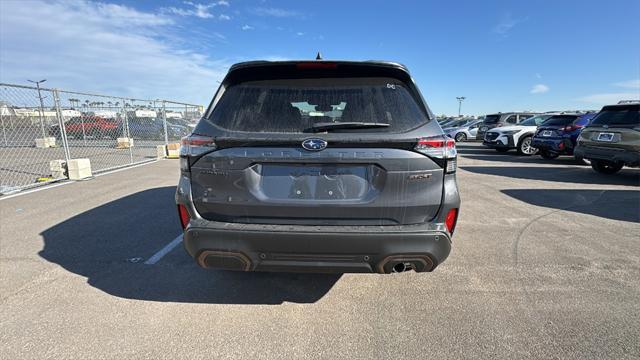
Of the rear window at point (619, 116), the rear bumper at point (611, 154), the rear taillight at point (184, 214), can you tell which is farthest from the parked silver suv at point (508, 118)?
the rear taillight at point (184, 214)

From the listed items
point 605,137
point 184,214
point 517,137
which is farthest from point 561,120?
point 184,214

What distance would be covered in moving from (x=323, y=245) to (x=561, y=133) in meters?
12.3

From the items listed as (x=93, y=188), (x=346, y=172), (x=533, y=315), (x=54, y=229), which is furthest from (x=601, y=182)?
(x=93, y=188)

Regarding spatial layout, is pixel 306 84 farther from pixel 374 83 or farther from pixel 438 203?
pixel 438 203

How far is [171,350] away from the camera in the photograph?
7.25 feet

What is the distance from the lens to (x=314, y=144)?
2117 mm

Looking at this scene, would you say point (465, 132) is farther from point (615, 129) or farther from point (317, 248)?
point (317, 248)

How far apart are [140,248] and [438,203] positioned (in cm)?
339

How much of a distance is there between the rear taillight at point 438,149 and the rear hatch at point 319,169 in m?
0.03

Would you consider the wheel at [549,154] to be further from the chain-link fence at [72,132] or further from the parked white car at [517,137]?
the chain-link fence at [72,132]

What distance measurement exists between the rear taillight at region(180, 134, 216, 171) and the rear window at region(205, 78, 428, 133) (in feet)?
0.47

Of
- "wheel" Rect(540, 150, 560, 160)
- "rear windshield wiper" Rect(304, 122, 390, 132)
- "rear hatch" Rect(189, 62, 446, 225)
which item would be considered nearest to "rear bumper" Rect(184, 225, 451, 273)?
"rear hatch" Rect(189, 62, 446, 225)

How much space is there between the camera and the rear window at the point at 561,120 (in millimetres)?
11141

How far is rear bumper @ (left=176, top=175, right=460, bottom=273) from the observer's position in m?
2.12
